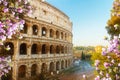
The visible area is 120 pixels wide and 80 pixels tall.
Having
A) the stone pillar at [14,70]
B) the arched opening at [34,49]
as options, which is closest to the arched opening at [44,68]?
the arched opening at [34,49]

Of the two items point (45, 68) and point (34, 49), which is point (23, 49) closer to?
point (34, 49)

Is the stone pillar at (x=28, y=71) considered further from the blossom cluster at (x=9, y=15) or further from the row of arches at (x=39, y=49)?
the blossom cluster at (x=9, y=15)

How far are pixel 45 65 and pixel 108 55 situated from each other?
26.3 m

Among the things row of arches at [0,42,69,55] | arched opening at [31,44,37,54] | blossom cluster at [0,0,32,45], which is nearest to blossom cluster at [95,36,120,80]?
blossom cluster at [0,0,32,45]

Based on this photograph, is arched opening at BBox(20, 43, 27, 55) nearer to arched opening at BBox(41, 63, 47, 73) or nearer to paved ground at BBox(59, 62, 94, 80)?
arched opening at BBox(41, 63, 47, 73)

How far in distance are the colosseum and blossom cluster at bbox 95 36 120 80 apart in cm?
1904

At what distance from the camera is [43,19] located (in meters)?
33.3

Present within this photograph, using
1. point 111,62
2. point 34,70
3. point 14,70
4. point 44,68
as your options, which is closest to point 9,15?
point 111,62

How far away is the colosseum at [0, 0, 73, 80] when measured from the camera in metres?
27.9

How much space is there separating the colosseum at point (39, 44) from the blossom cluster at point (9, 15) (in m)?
18.8

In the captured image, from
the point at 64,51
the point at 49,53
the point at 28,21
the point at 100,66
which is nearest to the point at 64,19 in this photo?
the point at 64,51

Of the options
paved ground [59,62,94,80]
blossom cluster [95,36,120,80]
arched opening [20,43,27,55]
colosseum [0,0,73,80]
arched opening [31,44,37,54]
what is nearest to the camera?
blossom cluster [95,36,120,80]

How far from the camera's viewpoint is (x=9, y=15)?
7777 millimetres

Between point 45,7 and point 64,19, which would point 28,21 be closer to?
point 45,7
